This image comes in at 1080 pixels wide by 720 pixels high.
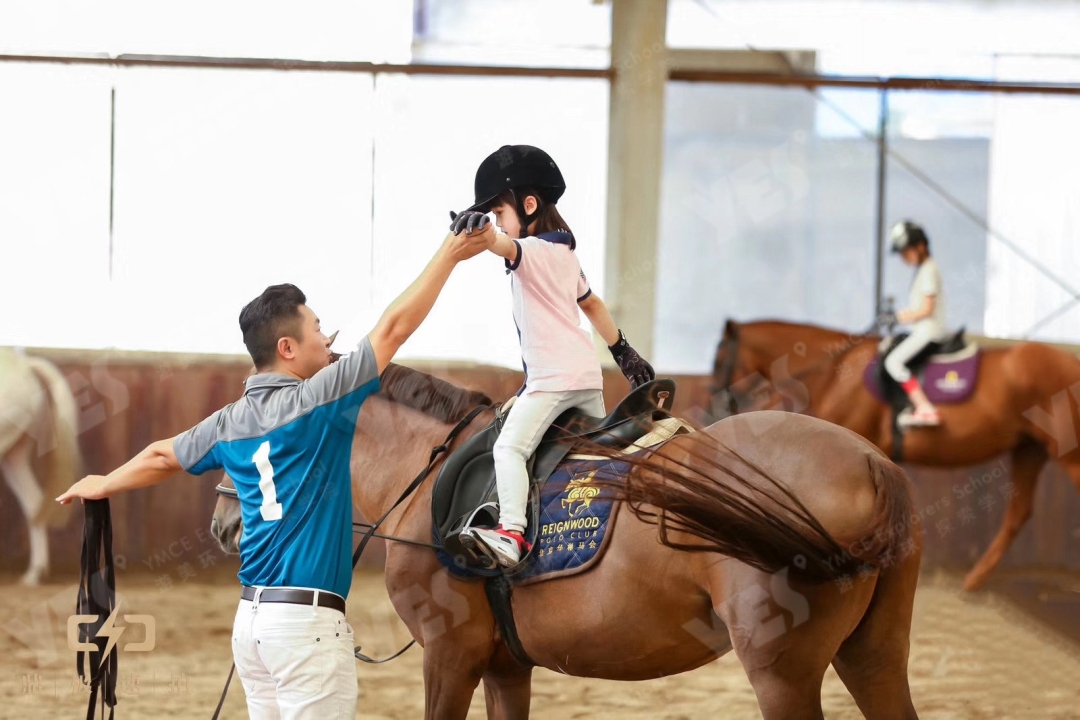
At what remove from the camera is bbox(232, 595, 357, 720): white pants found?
1.91 meters

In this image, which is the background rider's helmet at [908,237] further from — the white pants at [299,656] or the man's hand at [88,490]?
the man's hand at [88,490]

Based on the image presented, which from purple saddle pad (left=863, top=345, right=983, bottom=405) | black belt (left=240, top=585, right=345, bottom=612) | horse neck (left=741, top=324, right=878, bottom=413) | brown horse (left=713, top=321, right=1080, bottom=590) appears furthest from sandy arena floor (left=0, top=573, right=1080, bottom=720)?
black belt (left=240, top=585, right=345, bottom=612)

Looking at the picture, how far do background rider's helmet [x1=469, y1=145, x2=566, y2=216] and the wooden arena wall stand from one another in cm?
449

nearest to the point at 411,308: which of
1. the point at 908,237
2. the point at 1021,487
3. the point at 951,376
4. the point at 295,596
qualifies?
the point at 295,596

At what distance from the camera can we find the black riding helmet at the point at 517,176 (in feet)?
8.07

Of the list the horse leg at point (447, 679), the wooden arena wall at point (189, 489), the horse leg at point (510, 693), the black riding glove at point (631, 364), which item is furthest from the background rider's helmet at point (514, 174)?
the wooden arena wall at point (189, 489)

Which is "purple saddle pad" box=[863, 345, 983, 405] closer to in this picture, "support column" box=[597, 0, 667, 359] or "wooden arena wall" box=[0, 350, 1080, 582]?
"wooden arena wall" box=[0, 350, 1080, 582]

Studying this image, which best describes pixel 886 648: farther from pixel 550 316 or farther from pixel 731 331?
pixel 731 331

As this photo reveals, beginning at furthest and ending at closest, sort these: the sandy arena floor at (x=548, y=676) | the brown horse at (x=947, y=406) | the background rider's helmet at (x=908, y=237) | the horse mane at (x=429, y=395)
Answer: the background rider's helmet at (x=908, y=237) → the brown horse at (x=947, y=406) → the sandy arena floor at (x=548, y=676) → the horse mane at (x=429, y=395)

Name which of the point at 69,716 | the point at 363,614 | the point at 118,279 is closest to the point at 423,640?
the point at 69,716

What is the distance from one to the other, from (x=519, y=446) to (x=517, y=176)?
2.11ft

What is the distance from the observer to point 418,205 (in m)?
8.77

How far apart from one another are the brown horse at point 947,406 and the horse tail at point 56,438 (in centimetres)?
433

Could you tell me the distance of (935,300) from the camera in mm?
6625
